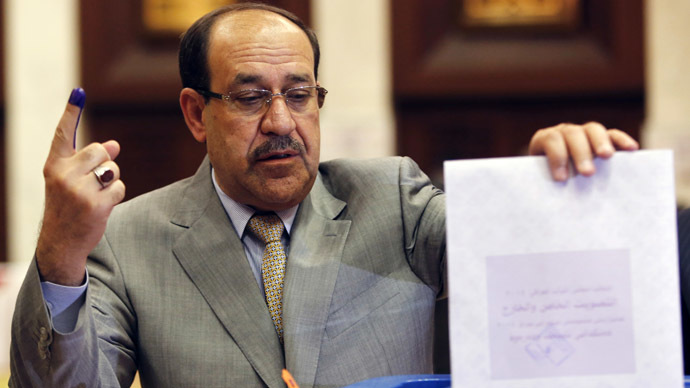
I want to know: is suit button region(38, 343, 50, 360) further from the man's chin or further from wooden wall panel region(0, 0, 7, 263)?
wooden wall panel region(0, 0, 7, 263)

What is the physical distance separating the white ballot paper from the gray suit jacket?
0.56 m

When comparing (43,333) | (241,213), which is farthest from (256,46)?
(43,333)

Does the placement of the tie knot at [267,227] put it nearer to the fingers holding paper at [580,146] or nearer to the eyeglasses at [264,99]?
the eyeglasses at [264,99]

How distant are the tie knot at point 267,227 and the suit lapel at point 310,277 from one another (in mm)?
31

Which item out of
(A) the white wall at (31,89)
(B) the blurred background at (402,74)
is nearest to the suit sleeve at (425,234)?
(B) the blurred background at (402,74)

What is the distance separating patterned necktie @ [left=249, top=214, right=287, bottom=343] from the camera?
149cm

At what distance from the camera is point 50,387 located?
3.96 ft

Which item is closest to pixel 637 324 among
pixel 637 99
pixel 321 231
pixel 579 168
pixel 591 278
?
pixel 591 278

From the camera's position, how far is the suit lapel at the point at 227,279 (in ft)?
4.67

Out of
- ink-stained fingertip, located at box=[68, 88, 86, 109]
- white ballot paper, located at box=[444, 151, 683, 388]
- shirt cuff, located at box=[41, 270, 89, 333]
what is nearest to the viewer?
Answer: white ballot paper, located at box=[444, 151, 683, 388]

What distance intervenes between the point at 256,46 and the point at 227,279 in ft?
1.43

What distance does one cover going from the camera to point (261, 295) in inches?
58.4

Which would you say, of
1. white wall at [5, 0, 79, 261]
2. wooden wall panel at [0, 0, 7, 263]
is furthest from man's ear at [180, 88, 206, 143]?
wooden wall panel at [0, 0, 7, 263]

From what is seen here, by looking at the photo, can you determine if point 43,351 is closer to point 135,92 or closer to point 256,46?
point 256,46
